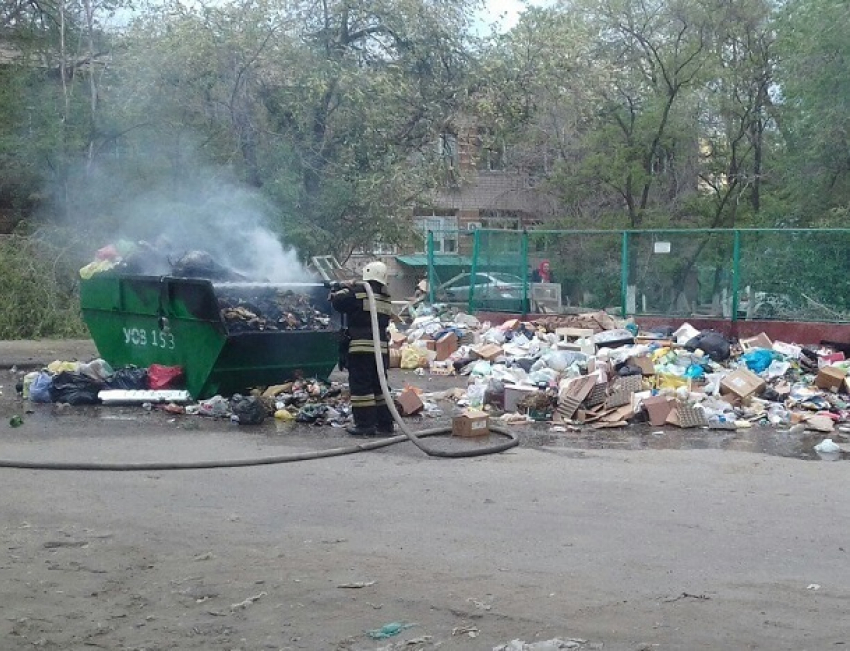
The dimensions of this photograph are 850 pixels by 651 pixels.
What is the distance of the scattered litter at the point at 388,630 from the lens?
4480 millimetres

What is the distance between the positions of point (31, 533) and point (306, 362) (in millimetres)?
5889

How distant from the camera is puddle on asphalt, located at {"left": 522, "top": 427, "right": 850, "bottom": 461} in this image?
31.8ft

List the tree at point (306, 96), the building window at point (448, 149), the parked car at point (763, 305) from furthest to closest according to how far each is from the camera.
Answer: the building window at point (448, 149) → the tree at point (306, 96) → the parked car at point (763, 305)

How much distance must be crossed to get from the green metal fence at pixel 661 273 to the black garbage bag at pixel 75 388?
9286mm

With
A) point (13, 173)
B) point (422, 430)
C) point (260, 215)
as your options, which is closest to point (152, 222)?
point (260, 215)

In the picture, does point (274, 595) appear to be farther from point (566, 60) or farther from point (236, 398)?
point (566, 60)

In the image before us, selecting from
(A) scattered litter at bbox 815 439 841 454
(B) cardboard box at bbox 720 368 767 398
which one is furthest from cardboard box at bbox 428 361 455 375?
(A) scattered litter at bbox 815 439 841 454

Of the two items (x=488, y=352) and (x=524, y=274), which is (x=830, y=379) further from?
(x=524, y=274)

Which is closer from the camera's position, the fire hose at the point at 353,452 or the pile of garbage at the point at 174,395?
the fire hose at the point at 353,452

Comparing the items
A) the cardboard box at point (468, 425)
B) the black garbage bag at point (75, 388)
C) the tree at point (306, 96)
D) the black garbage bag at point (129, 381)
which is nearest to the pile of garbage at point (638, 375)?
the cardboard box at point (468, 425)

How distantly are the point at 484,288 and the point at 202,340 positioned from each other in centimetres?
947

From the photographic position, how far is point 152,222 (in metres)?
20.1

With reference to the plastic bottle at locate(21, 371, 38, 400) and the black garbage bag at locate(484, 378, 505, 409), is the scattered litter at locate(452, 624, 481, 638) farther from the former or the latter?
the plastic bottle at locate(21, 371, 38, 400)

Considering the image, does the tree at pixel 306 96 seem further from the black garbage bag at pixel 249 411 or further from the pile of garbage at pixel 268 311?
the black garbage bag at pixel 249 411
